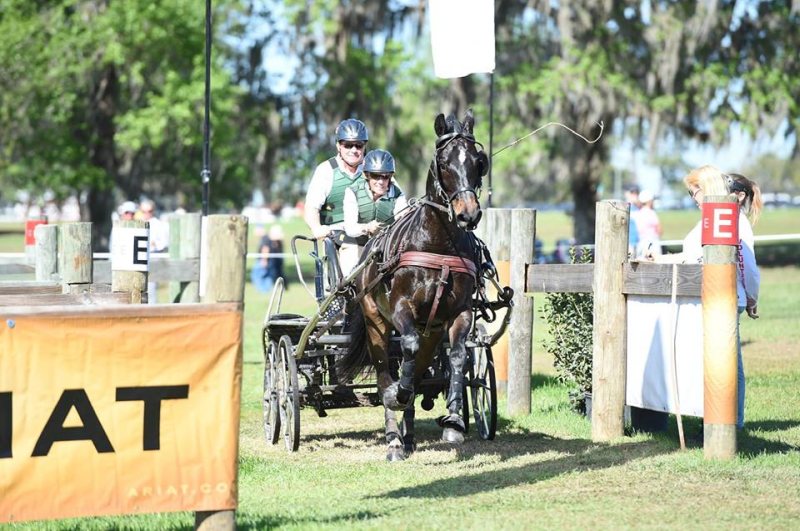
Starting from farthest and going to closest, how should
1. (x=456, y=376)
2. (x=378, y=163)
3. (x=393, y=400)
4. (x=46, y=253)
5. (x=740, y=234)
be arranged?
1. (x=46, y=253)
2. (x=378, y=163)
3. (x=740, y=234)
4. (x=393, y=400)
5. (x=456, y=376)

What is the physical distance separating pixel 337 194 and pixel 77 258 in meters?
2.17

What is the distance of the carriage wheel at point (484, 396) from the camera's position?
9.35 meters

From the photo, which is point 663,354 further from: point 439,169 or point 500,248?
point 500,248

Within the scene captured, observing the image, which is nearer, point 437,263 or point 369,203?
point 437,263

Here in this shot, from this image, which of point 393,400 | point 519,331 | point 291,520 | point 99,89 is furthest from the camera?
point 99,89

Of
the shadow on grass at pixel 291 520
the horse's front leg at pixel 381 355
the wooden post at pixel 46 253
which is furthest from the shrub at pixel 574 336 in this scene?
the wooden post at pixel 46 253

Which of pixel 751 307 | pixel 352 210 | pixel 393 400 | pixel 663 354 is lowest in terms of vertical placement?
pixel 393 400

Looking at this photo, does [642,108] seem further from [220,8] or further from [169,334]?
[169,334]

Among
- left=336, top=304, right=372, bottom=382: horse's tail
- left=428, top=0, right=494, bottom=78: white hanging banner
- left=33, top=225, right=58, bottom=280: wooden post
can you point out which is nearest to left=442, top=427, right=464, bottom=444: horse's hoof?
left=336, top=304, right=372, bottom=382: horse's tail

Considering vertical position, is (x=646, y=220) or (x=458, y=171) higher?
(x=646, y=220)

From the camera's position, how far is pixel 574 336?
10359mm

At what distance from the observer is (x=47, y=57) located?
33.6 meters

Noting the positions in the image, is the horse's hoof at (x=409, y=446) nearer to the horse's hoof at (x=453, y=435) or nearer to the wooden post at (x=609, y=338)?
the horse's hoof at (x=453, y=435)

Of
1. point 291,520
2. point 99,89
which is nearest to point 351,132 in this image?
point 291,520
